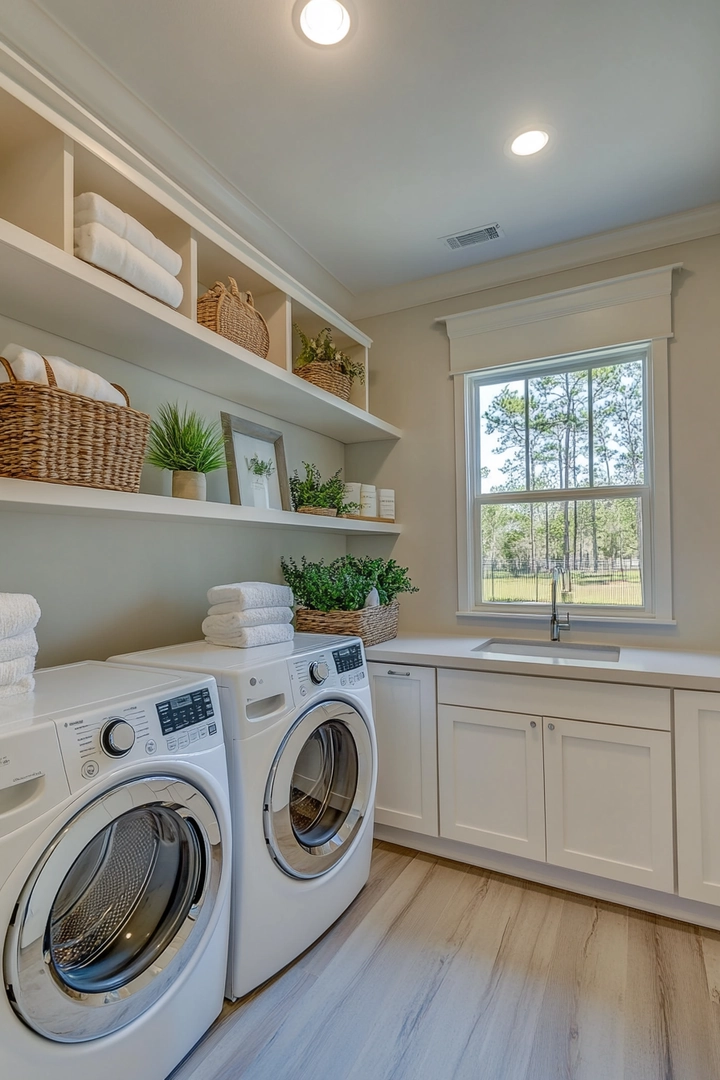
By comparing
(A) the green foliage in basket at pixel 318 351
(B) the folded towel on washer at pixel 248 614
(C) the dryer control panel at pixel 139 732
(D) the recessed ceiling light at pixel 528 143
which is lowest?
(C) the dryer control panel at pixel 139 732

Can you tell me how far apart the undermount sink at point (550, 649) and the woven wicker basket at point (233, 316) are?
154 cm

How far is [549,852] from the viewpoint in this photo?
2.07 m

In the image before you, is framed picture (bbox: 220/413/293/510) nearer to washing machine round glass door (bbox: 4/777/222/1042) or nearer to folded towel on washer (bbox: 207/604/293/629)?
folded towel on washer (bbox: 207/604/293/629)

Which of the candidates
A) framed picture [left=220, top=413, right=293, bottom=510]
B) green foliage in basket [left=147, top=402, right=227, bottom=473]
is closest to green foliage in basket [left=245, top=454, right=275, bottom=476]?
framed picture [left=220, top=413, right=293, bottom=510]

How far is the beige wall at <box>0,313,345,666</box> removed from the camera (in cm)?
168

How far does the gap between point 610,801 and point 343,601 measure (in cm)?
123

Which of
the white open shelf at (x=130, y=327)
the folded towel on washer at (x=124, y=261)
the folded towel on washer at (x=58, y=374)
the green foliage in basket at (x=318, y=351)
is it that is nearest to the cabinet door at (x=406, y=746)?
the white open shelf at (x=130, y=327)

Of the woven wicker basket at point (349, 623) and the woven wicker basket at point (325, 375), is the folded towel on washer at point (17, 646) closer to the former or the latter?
the woven wicker basket at point (349, 623)

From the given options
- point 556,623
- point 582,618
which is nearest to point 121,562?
point 556,623

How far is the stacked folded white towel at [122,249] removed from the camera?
1.47 m

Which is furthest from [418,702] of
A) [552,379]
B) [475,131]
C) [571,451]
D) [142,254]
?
[475,131]

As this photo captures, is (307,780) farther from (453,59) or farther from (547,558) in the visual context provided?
(453,59)

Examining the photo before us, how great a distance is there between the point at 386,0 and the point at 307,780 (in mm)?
2201

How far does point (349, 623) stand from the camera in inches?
95.3
